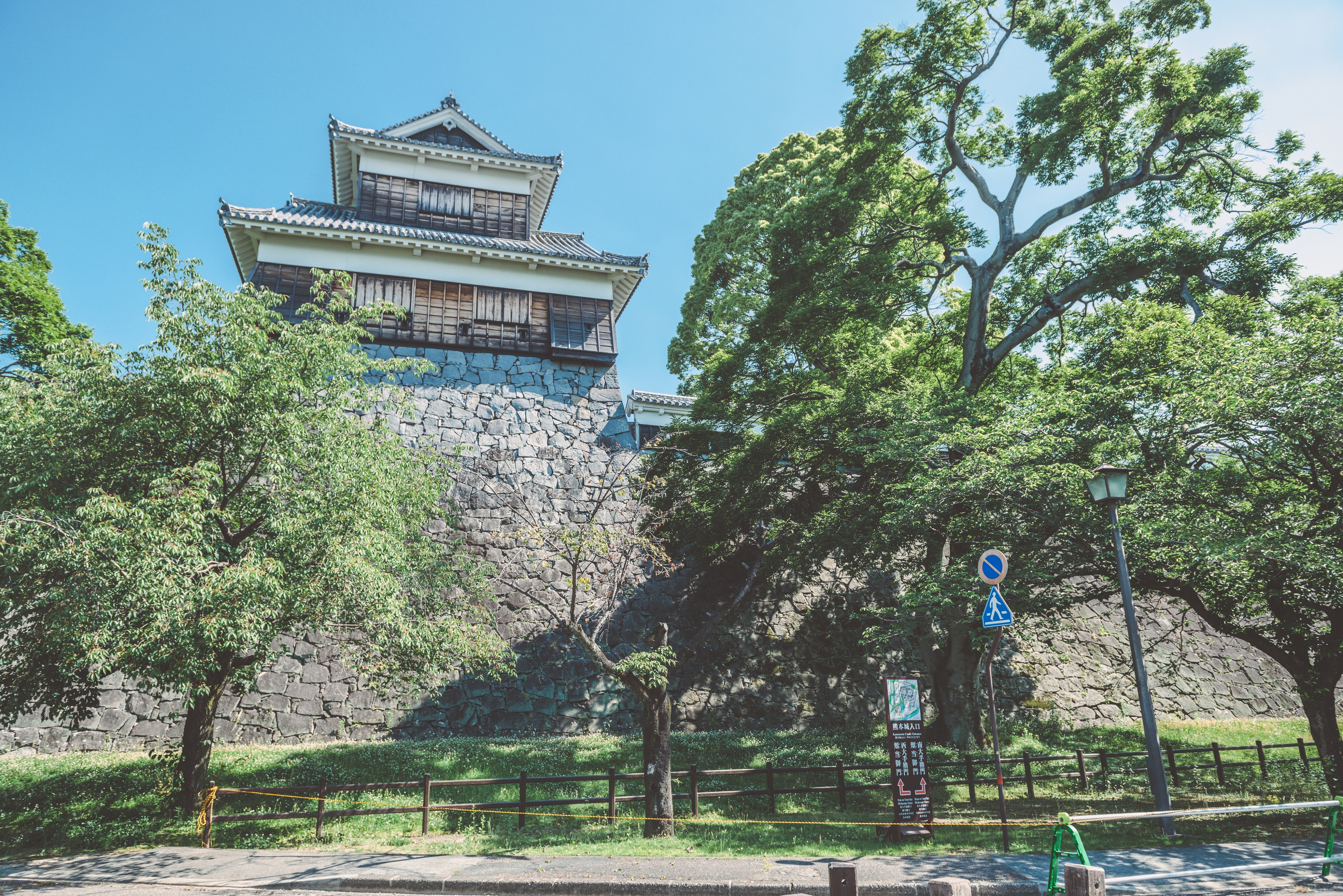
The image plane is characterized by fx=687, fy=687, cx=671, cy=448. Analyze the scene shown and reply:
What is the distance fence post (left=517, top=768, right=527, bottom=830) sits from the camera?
32.2ft

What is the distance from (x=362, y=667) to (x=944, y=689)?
458 inches

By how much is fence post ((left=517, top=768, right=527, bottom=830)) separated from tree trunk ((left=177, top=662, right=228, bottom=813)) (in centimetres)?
442

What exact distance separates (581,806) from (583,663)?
→ 5430mm

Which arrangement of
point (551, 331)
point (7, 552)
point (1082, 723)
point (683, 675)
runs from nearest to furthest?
point (7, 552) < point (683, 675) < point (1082, 723) < point (551, 331)

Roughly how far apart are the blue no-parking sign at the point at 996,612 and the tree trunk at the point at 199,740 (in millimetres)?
10092

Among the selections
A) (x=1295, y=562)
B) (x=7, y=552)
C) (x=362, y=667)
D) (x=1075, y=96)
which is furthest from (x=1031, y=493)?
(x=7, y=552)

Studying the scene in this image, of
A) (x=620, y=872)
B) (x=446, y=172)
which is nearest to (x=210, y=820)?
(x=620, y=872)

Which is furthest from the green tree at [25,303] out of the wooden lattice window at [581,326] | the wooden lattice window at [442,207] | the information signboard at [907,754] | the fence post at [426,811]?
the information signboard at [907,754]

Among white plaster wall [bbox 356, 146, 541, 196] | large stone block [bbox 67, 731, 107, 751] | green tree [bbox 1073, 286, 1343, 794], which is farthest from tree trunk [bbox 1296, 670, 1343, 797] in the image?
white plaster wall [bbox 356, 146, 541, 196]

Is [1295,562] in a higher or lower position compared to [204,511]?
lower

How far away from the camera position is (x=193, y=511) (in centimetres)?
796

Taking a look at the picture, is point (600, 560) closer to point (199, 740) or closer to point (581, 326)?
point (581, 326)

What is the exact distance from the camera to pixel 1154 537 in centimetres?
898

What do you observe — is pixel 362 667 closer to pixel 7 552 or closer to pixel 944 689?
pixel 7 552
